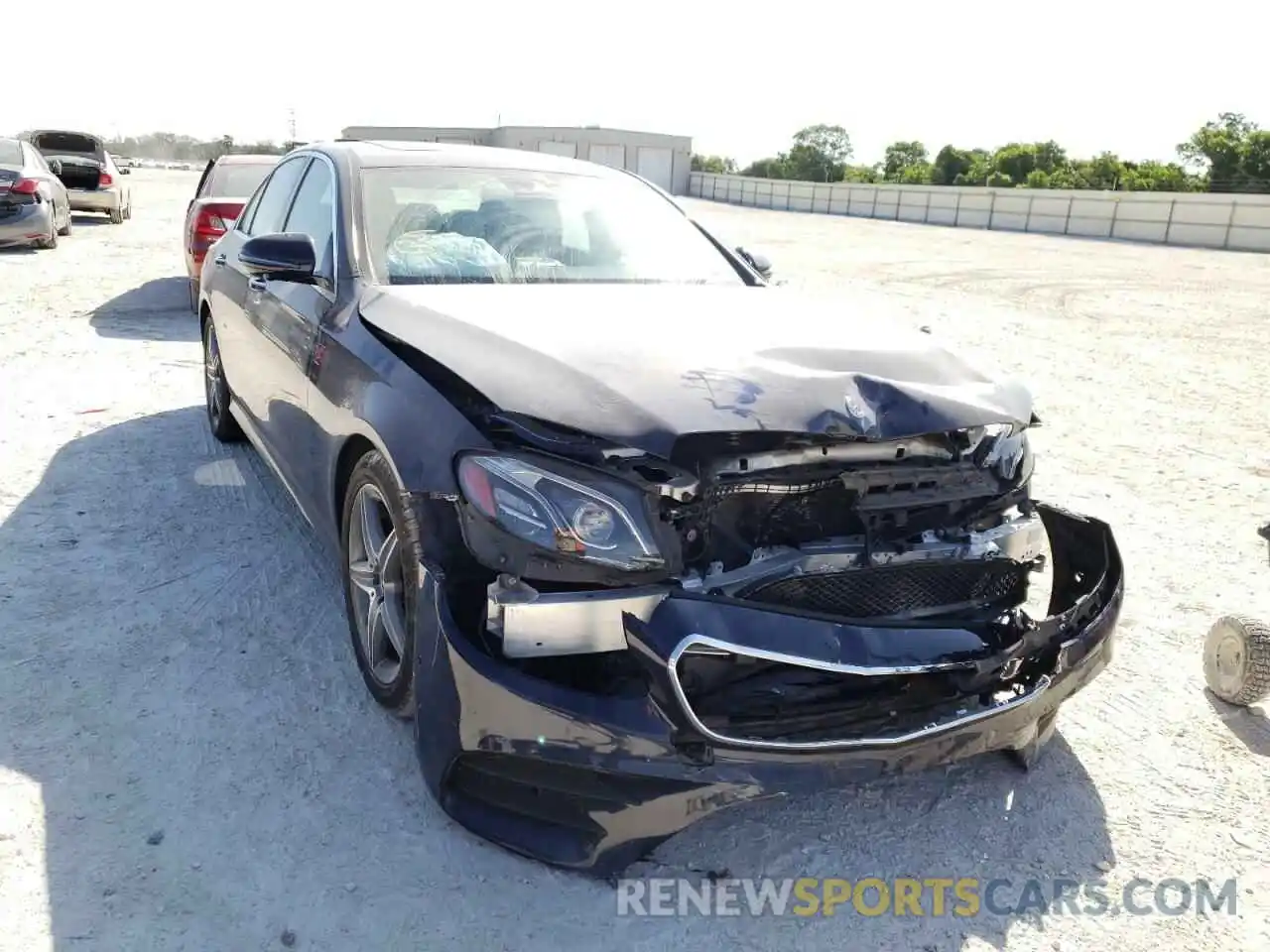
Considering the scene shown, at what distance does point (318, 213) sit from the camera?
Answer: 12.5 ft

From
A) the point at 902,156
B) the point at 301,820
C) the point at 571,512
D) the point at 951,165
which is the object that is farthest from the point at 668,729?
the point at 902,156

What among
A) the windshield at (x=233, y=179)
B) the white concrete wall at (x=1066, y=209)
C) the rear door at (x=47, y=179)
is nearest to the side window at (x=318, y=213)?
the windshield at (x=233, y=179)

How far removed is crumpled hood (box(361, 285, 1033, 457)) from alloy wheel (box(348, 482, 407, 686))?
1.82ft

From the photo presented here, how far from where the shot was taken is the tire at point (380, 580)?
2650 millimetres

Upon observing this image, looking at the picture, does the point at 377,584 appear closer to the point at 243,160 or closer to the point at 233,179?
the point at 233,179

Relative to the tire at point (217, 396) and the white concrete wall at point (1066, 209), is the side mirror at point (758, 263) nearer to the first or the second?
the tire at point (217, 396)

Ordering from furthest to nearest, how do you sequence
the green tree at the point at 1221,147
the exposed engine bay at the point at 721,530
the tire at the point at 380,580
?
1. the green tree at the point at 1221,147
2. the tire at the point at 380,580
3. the exposed engine bay at the point at 721,530

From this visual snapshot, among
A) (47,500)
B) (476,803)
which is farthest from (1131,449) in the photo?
(47,500)

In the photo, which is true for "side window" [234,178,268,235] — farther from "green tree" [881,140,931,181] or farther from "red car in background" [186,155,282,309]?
"green tree" [881,140,931,181]

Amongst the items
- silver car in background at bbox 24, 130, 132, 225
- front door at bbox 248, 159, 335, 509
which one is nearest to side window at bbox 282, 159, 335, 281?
front door at bbox 248, 159, 335, 509

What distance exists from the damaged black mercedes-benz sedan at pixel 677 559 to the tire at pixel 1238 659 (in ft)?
2.41

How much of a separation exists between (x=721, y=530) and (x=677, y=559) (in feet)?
0.61

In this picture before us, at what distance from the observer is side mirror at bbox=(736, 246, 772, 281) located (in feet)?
14.1

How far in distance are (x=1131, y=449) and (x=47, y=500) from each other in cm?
608
